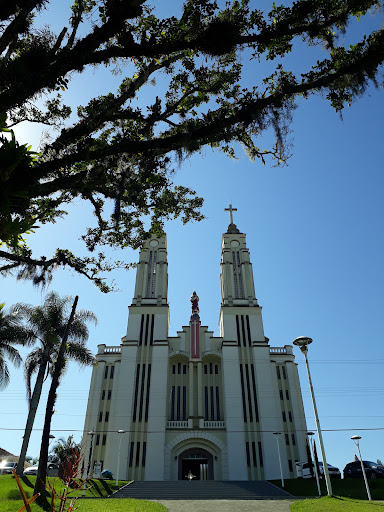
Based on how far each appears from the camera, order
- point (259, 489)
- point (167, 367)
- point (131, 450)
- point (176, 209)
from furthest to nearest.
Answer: point (167, 367) < point (131, 450) < point (259, 489) < point (176, 209)

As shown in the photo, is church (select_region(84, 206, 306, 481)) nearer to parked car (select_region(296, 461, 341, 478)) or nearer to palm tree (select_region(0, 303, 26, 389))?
parked car (select_region(296, 461, 341, 478))

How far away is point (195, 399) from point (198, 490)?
14.0 m

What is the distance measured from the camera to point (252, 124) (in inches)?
319

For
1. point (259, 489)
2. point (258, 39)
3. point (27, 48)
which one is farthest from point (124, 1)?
point (259, 489)

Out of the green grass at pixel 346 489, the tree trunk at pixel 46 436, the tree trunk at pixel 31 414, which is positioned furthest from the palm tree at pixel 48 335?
the green grass at pixel 346 489

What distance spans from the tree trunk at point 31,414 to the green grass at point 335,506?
1648cm

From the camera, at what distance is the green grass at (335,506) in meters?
12.1

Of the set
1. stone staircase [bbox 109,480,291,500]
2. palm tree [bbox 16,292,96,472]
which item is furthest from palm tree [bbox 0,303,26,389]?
stone staircase [bbox 109,480,291,500]

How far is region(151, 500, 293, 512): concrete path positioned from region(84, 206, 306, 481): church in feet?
54.3

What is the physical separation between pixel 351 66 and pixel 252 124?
91.9 inches

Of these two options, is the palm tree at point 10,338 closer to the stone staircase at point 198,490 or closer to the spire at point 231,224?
the stone staircase at point 198,490

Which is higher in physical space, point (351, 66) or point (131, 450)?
point (351, 66)

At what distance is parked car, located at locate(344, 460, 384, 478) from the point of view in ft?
81.3

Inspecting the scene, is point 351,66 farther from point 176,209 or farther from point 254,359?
point 254,359
